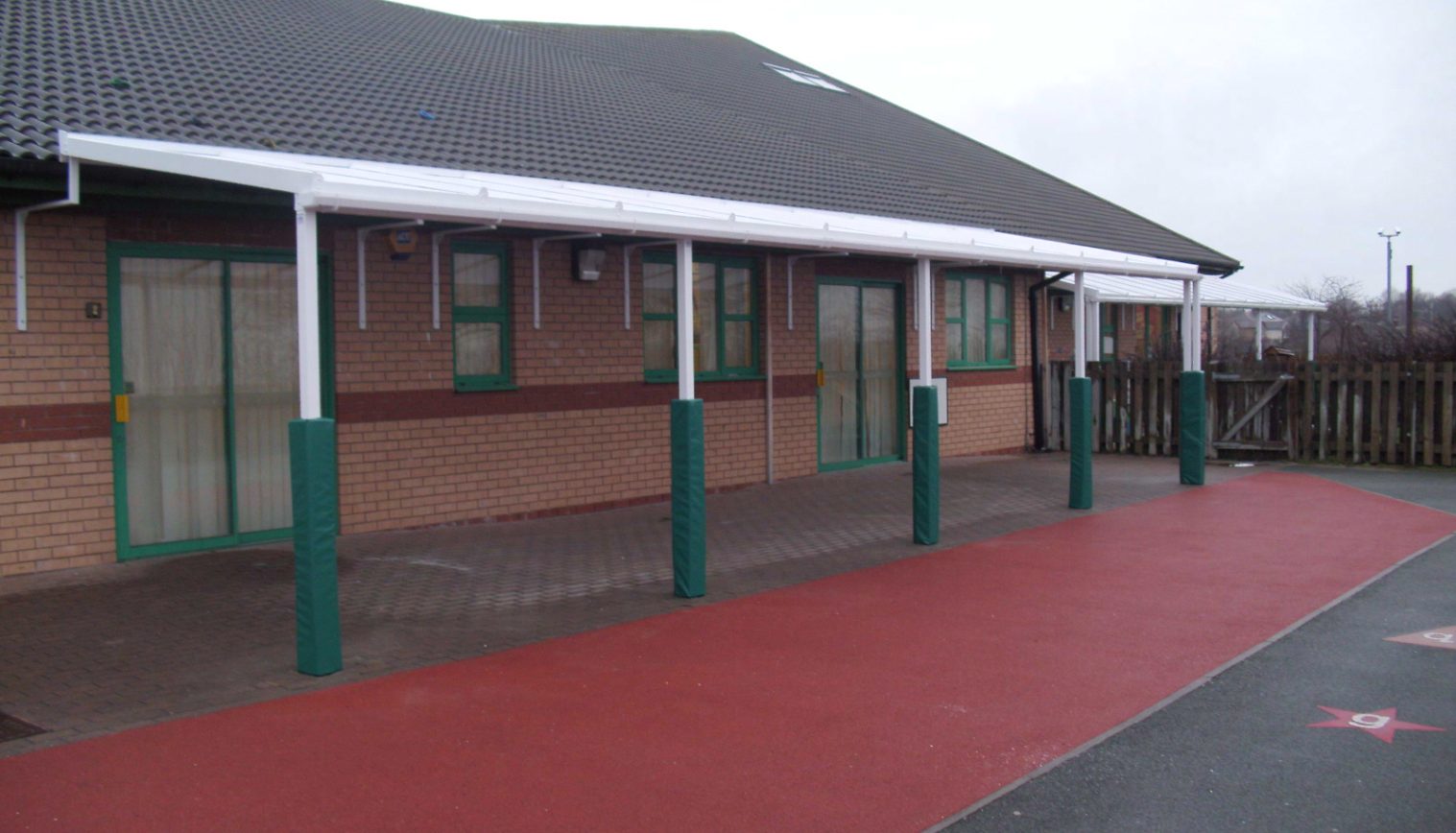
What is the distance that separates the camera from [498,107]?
589 inches

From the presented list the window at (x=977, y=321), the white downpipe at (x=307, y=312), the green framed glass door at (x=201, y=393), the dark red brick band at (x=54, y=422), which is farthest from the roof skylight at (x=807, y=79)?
the white downpipe at (x=307, y=312)

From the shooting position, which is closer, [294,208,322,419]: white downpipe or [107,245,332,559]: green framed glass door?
[294,208,322,419]: white downpipe

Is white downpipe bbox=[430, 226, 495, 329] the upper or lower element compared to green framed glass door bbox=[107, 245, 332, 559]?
upper

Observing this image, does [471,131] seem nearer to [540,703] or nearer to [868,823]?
[540,703]

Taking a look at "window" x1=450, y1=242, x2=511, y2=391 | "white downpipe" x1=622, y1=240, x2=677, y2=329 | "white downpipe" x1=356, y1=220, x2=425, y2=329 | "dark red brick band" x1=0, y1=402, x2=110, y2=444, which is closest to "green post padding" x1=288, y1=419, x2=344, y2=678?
"dark red brick band" x1=0, y1=402, x2=110, y2=444

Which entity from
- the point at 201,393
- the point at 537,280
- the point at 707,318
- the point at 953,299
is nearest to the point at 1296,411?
the point at 953,299

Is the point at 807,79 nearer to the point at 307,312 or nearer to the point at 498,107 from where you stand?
the point at 498,107

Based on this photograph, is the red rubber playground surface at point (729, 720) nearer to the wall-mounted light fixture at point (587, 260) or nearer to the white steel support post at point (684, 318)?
the white steel support post at point (684, 318)

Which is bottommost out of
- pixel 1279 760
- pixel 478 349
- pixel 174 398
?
pixel 1279 760

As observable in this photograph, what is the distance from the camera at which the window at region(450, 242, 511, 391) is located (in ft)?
40.1

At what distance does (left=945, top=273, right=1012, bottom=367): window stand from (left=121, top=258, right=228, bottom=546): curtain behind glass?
11128 millimetres

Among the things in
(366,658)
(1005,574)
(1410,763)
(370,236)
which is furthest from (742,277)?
(1410,763)

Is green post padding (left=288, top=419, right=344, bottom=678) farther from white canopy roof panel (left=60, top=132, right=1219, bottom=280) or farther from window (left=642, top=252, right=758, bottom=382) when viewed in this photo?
window (left=642, top=252, right=758, bottom=382)

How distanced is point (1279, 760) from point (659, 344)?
9.61m
